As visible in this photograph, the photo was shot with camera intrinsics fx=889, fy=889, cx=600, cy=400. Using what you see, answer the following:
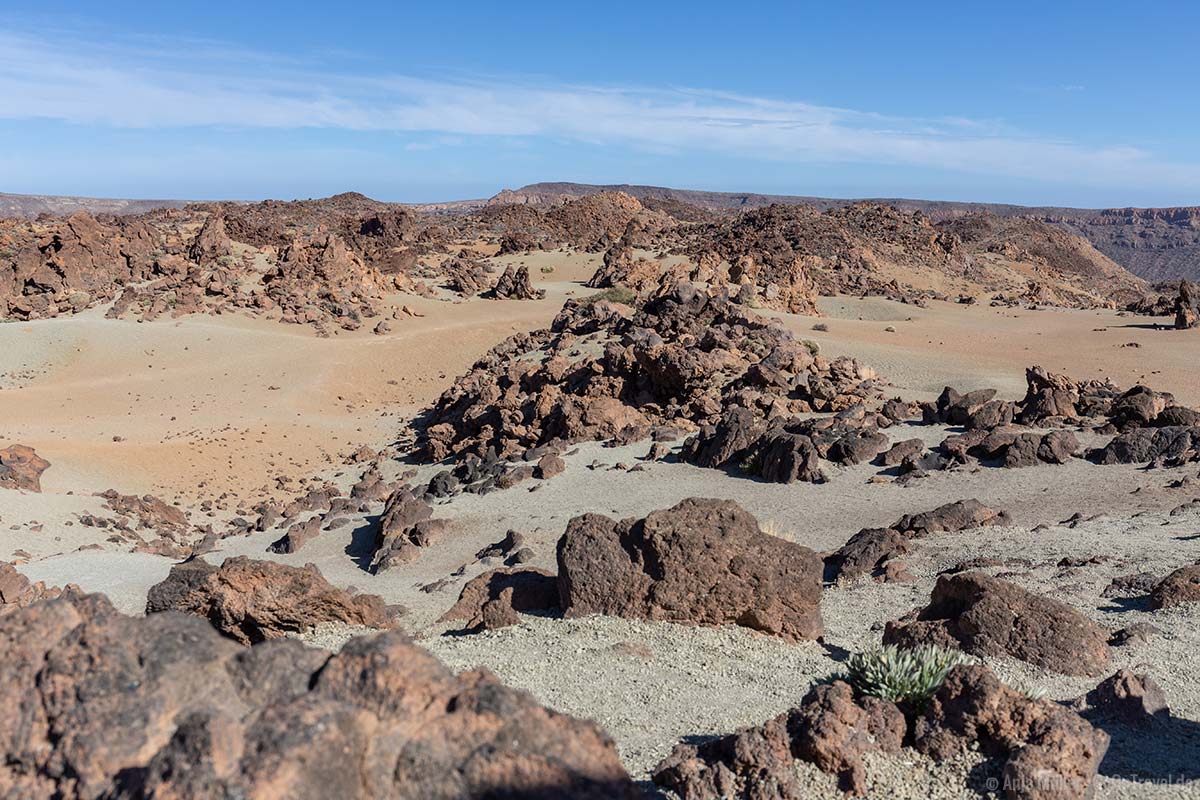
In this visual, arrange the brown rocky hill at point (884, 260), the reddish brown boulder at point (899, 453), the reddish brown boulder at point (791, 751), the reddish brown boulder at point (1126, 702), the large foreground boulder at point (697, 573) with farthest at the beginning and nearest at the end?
the brown rocky hill at point (884, 260) → the reddish brown boulder at point (899, 453) → the large foreground boulder at point (697, 573) → the reddish brown boulder at point (1126, 702) → the reddish brown boulder at point (791, 751)

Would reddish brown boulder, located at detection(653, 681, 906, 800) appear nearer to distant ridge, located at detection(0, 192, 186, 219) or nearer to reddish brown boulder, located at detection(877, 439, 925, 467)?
reddish brown boulder, located at detection(877, 439, 925, 467)

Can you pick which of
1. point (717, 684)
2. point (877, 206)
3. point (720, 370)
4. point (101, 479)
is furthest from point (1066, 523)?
point (877, 206)

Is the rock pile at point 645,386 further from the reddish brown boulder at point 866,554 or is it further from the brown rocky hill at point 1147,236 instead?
the brown rocky hill at point 1147,236

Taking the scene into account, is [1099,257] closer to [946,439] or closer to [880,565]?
[946,439]

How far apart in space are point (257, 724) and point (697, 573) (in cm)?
454

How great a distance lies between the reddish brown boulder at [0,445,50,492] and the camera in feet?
44.5

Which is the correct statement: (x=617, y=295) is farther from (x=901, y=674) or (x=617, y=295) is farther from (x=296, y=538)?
(x=901, y=674)

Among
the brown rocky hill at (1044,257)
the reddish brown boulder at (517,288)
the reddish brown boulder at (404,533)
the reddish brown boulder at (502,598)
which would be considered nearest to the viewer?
the reddish brown boulder at (502,598)

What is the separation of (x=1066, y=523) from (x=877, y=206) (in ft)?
148

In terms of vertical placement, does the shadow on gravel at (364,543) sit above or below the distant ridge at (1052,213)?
below

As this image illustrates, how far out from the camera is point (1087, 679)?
5734 mm

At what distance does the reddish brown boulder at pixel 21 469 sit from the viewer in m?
13.6

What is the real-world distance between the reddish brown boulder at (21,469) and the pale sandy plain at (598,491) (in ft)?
1.31

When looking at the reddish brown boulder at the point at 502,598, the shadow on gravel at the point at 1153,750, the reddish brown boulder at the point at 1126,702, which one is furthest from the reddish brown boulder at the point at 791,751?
the reddish brown boulder at the point at 502,598
